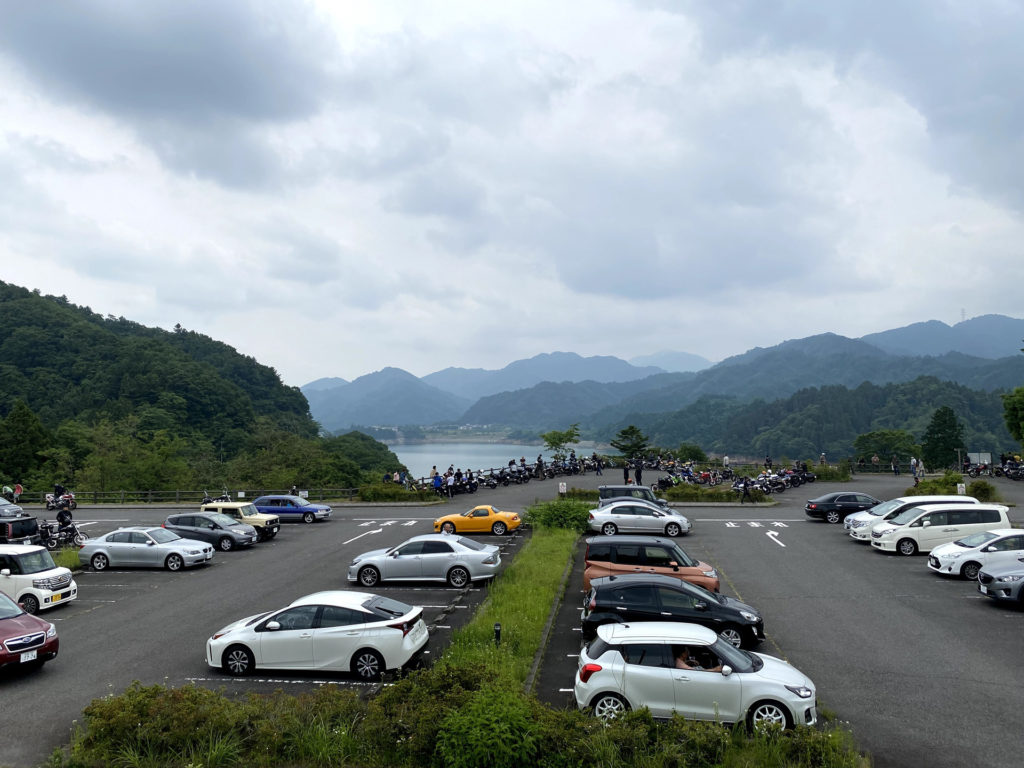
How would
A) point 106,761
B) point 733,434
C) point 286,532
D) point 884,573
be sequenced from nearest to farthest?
point 106,761
point 884,573
point 286,532
point 733,434

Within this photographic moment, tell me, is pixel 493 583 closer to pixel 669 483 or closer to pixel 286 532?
Answer: pixel 286 532

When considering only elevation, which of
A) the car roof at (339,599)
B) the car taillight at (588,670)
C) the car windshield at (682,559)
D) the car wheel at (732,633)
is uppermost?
the car roof at (339,599)

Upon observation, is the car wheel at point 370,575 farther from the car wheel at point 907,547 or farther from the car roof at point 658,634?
the car wheel at point 907,547

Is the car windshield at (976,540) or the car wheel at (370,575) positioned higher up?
the car windshield at (976,540)

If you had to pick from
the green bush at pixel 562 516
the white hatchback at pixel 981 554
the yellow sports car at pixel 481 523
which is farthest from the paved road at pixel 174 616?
the white hatchback at pixel 981 554

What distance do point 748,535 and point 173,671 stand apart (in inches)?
823

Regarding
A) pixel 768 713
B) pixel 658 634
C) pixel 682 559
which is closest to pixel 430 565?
pixel 682 559

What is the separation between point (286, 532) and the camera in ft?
98.7

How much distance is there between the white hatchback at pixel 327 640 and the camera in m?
11.9

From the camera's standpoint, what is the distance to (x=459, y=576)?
18734 millimetres

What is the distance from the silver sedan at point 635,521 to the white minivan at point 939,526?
680cm

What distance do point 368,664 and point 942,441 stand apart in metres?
93.4

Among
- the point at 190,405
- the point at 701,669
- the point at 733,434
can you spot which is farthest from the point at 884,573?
the point at 733,434

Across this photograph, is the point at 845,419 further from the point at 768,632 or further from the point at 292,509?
the point at 768,632
